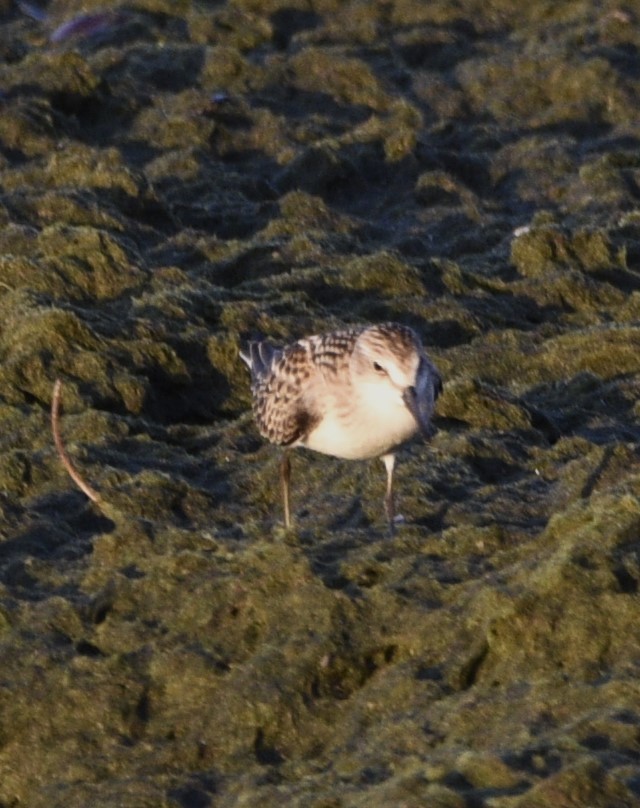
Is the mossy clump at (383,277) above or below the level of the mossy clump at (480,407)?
above

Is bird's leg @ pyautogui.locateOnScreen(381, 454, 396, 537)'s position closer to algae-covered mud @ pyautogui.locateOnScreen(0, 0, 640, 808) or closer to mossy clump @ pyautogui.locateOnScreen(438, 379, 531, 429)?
algae-covered mud @ pyautogui.locateOnScreen(0, 0, 640, 808)

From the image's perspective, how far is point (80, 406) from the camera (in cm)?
1026

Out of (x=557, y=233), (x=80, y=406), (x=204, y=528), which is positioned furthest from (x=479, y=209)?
Result: (x=204, y=528)

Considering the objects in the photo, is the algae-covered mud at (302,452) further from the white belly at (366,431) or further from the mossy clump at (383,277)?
the white belly at (366,431)

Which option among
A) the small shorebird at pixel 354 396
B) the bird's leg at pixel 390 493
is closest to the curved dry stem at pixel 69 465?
the small shorebird at pixel 354 396

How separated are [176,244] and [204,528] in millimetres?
4117

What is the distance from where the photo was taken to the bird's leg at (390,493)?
8545 mm

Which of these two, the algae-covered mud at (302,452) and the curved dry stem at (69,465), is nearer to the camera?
the algae-covered mud at (302,452)

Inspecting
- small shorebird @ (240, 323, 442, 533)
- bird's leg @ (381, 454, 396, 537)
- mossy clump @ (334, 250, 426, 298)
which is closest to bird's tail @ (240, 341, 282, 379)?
small shorebird @ (240, 323, 442, 533)

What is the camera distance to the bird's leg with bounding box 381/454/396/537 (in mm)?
8545

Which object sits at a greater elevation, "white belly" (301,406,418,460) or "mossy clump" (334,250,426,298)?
"mossy clump" (334,250,426,298)

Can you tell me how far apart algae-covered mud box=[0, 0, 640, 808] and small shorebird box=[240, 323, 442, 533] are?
1.36 ft

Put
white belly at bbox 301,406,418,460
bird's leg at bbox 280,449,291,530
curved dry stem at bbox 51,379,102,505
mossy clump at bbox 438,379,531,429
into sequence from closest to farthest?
white belly at bbox 301,406,418,460 → curved dry stem at bbox 51,379,102,505 → bird's leg at bbox 280,449,291,530 → mossy clump at bbox 438,379,531,429

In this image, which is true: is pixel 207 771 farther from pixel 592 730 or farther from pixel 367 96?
pixel 367 96
